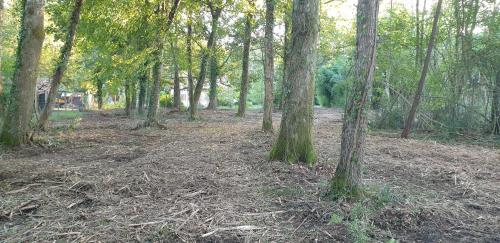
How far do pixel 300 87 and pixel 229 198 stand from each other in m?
2.61

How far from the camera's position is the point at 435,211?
442 centimetres

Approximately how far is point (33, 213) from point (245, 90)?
16.4m

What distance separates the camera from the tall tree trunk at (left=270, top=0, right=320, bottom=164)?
21.4 ft

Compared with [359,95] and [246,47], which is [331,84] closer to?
[246,47]

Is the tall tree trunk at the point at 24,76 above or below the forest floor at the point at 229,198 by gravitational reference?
above

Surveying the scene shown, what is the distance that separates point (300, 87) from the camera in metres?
6.59

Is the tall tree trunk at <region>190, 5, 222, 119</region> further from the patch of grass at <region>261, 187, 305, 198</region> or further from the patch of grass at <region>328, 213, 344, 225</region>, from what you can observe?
the patch of grass at <region>328, 213, 344, 225</region>

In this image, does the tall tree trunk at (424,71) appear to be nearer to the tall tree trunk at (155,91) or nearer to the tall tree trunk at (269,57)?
the tall tree trunk at (269,57)

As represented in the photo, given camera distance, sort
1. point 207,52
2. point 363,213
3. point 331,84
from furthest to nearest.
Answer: point 331,84
point 207,52
point 363,213

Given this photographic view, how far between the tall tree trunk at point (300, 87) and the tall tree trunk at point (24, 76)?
206 inches

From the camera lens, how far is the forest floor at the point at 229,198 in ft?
12.2

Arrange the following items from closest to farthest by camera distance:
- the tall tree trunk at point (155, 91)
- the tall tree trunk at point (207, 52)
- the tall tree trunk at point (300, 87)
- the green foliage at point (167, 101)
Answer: the tall tree trunk at point (300, 87)
the tall tree trunk at point (155, 91)
the tall tree trunk at point (207, 52)
the green foliage at point (167, 101)

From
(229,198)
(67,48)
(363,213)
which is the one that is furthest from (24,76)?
(363,213)

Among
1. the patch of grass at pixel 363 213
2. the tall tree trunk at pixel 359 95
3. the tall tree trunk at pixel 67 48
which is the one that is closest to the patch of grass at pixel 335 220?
the patch of grass at pixel 363 213
